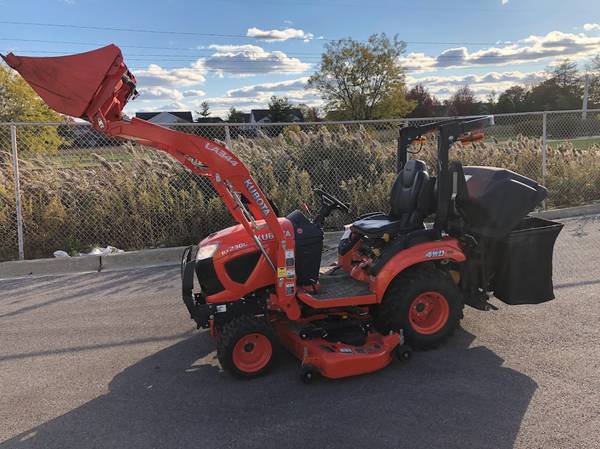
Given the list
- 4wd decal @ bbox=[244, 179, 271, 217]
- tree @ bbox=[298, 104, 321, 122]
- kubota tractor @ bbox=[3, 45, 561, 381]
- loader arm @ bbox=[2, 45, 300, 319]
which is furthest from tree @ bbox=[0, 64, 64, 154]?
tree @ bbox=[298, 104, 321, 122]

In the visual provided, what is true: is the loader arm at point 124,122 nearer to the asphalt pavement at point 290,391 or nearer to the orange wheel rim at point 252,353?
the orange wheel rim at point 252,353

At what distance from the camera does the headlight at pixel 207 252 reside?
3942 mm

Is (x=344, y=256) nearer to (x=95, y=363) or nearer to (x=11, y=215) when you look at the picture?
(x=95, y=363)

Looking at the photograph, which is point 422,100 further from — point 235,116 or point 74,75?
point 74,75

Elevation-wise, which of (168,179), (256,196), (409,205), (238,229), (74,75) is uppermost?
(74,75)

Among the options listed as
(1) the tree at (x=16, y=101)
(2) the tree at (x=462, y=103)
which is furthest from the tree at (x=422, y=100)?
(1) the tree at (x=16, y=101)

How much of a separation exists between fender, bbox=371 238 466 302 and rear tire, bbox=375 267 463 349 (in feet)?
0.34

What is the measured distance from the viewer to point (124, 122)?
11.5 ft

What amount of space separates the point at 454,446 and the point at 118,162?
735 centimetres

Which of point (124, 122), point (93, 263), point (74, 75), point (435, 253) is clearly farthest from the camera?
point (93, 263)

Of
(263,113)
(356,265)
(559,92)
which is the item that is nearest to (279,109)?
(263,113)

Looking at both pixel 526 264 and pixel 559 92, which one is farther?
pixel 559 92

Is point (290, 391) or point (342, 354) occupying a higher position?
point (342, 354)

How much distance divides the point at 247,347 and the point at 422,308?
1.52 metres
